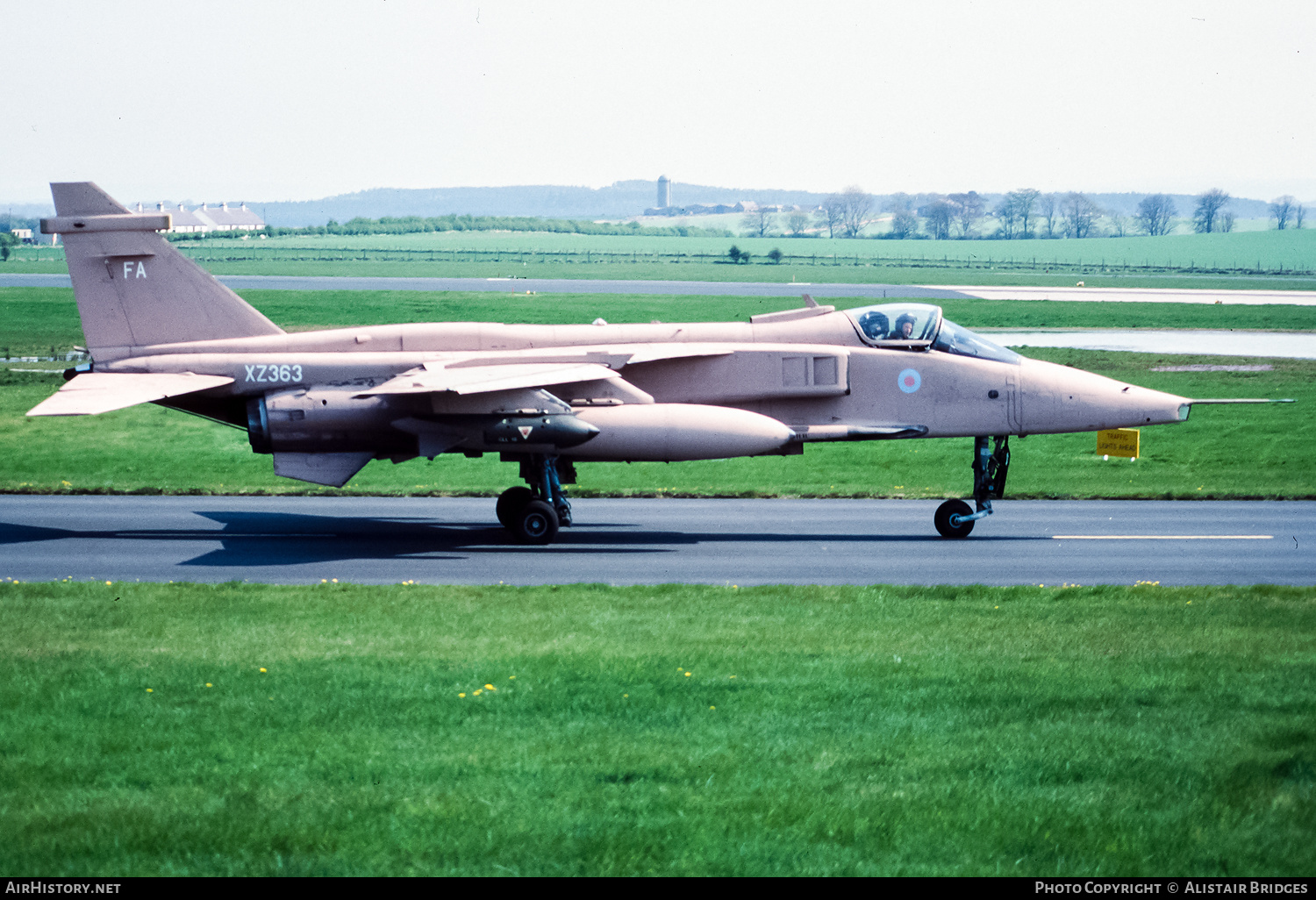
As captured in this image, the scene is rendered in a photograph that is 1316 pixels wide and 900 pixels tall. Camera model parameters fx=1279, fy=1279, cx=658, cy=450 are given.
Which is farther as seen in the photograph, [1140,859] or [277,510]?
[277,510]

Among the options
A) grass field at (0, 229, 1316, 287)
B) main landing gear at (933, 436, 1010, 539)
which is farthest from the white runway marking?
grass field at (0, 229, 1316, 287)

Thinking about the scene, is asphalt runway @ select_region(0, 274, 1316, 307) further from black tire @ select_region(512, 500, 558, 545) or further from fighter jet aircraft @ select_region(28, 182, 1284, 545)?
black tire @ select_region(512, 500, 558, 545)

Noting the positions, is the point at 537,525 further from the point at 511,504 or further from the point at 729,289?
the point at 729,289

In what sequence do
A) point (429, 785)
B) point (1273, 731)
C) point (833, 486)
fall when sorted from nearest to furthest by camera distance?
point (429, 785) < point (1273, 731) < point (833, 486)

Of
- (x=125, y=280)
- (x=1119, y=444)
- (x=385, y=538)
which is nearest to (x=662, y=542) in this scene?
(x=385, y=538)

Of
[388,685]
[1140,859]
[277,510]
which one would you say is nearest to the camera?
[1140,859]

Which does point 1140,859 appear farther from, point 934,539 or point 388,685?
point 934,539

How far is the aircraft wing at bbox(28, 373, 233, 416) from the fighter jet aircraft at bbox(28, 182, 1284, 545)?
6 centimetres

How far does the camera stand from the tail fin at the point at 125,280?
1866cm

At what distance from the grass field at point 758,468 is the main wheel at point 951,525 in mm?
3645

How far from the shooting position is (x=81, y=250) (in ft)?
61.2

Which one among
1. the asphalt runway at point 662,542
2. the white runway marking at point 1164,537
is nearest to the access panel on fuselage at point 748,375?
the asphalt runway at point 662,542

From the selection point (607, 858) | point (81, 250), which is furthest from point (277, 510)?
point (607, 858)
